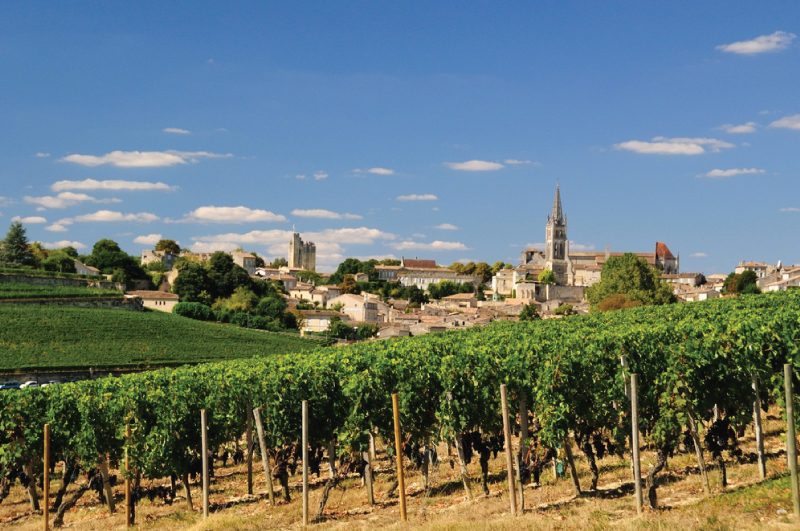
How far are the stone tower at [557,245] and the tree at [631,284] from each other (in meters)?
96.2

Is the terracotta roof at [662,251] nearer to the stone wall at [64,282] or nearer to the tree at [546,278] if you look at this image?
the tree at [546,278]

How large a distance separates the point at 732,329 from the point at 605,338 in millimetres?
2025

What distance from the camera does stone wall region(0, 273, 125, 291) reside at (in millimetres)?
79062

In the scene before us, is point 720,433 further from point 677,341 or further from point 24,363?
point 24,363

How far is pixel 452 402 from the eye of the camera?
1298cm

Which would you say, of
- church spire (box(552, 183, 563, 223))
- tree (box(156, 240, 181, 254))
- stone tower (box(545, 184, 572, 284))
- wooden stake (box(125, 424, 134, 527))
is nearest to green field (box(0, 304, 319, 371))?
wooden stake (box(125, 424, 134, 527))

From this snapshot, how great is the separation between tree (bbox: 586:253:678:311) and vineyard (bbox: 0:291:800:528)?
165ft

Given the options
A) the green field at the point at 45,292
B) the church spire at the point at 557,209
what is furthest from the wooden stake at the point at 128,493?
the church spire at the point at 557,209

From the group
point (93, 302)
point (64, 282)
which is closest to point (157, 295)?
point (64, 282)

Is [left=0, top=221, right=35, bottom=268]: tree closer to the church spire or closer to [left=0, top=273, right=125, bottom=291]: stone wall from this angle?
[left=0, top=273, right=125, bottom=291]: stone wall

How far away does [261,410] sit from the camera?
14.2m

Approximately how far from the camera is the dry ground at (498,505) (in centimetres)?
940

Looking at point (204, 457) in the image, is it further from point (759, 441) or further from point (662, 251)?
point (662, 251)

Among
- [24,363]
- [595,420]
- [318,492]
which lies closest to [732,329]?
[595,420]
